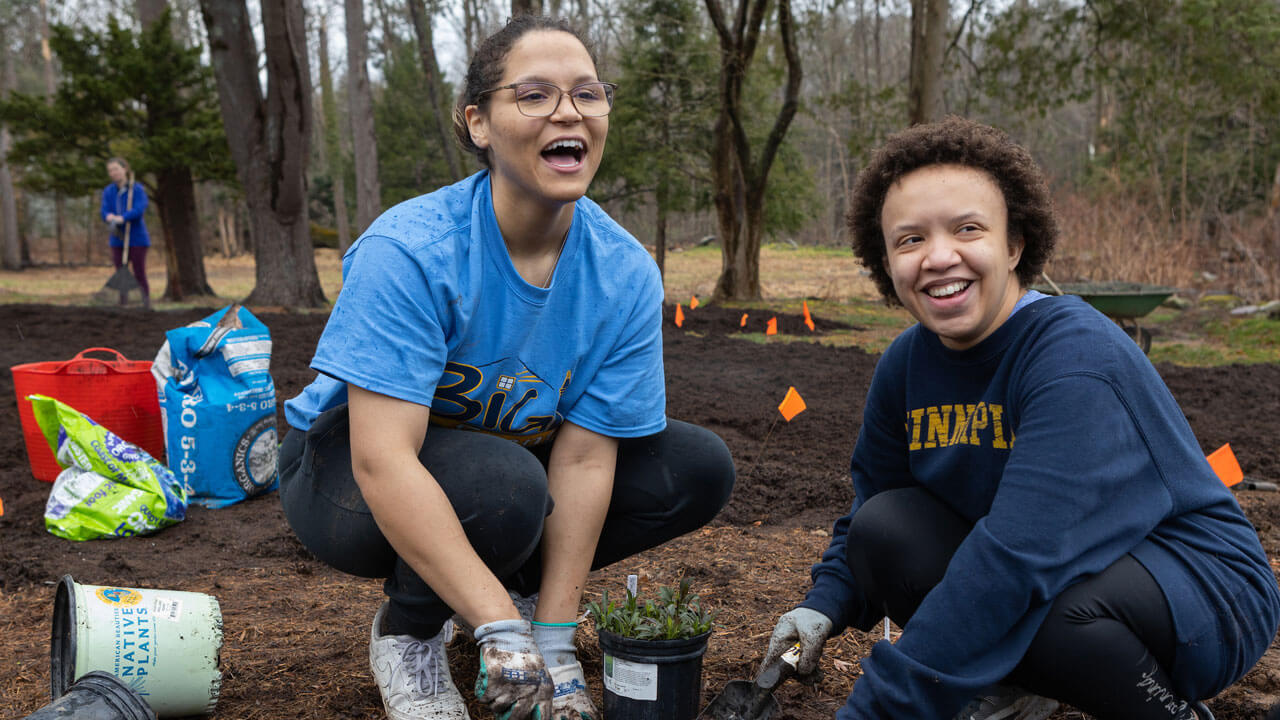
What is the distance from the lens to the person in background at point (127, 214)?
10.0m

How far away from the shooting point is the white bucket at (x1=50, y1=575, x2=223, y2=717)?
65.7 inches

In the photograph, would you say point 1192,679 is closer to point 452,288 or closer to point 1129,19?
point 452,288

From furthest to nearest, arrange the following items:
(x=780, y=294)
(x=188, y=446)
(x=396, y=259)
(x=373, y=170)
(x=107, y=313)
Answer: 1. (x=373, y=170)
2. (x=780, y=294)
3. (x=107, y=313)
4. (x=188, y=446)
5. (x=396, y=259)

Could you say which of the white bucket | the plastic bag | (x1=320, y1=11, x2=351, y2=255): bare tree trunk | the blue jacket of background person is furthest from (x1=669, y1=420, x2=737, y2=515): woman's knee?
(x1=320, y1=11, x2=351, y2=255): bare tree trunk

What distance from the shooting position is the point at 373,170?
1700cm

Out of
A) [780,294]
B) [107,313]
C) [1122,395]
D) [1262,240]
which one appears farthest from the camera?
[780,294]

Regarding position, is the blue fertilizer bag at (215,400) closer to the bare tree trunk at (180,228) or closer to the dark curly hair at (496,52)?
the dark curly hair at (496,52)

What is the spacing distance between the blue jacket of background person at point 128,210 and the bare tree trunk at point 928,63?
27.1 feet

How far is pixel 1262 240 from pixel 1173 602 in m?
12.1

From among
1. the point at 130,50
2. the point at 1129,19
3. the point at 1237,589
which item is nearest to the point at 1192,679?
the point at 1237,589

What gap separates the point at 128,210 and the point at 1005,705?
10722 mm

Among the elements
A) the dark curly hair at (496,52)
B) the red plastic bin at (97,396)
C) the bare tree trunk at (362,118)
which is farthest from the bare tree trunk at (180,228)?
the dark curly hair at (496,52)

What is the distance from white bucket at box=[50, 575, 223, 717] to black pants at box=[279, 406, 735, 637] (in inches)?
10.6

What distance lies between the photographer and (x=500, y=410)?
6.03 feet
